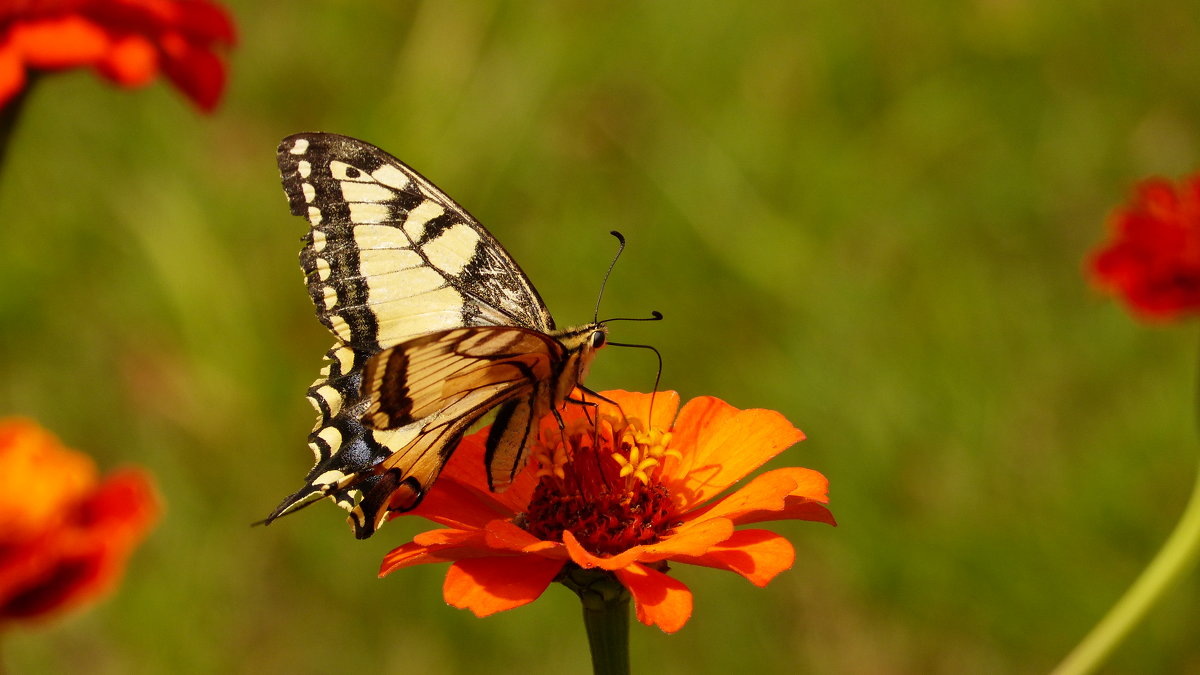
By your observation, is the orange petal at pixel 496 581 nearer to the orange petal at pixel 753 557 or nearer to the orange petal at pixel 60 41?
the orange petal at pixel 753 557

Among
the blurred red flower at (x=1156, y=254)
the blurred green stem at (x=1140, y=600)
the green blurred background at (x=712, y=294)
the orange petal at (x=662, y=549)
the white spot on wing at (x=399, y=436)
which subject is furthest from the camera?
the green blurred background at (x=712, y=294)

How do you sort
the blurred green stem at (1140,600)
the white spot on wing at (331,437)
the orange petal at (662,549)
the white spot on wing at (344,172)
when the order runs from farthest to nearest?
the white spot on wing at (344,172) < the white spot on wing at (331,437) < the blurred green stem at (1140,600) < the orange petal at (662,549)

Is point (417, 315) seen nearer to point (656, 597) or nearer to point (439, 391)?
point (439, 391)

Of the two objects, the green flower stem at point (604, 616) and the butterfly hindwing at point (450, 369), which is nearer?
the green flower stem at point (604, 616)

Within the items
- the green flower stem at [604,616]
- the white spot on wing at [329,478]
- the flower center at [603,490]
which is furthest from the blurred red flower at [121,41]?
the green flower stem at [604,616]

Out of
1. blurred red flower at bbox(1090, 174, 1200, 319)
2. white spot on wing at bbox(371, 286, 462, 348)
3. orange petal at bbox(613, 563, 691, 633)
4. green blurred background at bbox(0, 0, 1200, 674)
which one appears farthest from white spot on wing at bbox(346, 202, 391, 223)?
green blurred background at bbox(0, 0, 1200, 674)

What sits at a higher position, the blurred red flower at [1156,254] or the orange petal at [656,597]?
the blurred red flower at [1156,254]

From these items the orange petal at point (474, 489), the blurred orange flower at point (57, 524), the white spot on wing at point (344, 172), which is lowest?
the blurred orange flower at point (57, 524)

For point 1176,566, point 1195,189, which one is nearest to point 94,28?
point 1176,566
